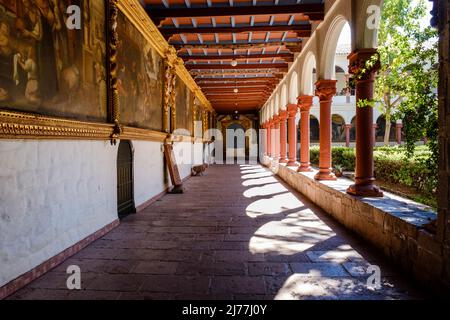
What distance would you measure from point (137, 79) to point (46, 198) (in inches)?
153

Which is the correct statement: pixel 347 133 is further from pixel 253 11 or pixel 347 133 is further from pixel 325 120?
pixel 253 11

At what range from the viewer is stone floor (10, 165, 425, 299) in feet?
10.0

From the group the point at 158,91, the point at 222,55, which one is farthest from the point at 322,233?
the point at 222,55

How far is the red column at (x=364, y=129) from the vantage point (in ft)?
16.9

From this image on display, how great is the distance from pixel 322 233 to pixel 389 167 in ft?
19.4

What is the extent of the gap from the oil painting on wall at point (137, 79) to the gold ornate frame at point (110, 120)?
0.19m

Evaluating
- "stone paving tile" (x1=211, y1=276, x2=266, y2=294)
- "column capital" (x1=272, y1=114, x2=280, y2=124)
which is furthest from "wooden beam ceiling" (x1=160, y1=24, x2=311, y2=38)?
"column capital" (x1=272, y1=114, x2=280, y2=124)

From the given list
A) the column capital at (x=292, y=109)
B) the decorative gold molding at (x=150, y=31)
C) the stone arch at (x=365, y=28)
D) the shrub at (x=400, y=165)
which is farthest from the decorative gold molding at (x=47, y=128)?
the column capital at (x=292, y=109)

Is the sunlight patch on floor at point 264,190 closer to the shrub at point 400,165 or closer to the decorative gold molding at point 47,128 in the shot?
the shrub at point 400,165

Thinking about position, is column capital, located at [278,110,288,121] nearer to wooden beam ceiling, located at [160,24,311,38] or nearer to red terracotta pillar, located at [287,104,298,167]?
red terracotta pillar, located at [287,104,298,167]

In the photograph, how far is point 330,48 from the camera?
749cm

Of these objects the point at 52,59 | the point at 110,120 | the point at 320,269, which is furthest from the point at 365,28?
the point at 52,59

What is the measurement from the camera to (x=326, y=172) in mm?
7617

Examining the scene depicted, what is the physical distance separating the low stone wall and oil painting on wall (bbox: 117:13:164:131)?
435 cm
